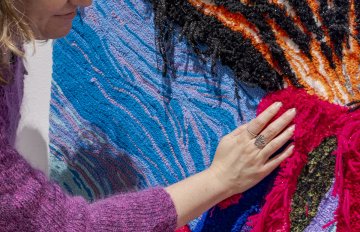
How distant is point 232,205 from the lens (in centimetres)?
95

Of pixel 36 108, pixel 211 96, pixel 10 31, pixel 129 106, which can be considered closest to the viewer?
pixel 10 31

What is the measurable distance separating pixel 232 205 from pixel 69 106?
406 mm

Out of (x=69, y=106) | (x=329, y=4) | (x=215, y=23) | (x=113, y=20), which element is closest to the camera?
(x=329, y=4)

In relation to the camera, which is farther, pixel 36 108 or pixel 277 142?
pixel 36 108

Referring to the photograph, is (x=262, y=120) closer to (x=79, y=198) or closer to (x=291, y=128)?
(x=291, y=128)

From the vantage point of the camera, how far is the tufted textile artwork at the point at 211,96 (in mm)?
833

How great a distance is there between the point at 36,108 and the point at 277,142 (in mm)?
587

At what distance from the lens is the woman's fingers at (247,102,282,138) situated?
0.86m

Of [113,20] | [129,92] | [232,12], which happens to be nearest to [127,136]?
[129,92]

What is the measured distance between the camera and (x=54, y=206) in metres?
0.77

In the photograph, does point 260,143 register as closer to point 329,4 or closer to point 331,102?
point 331,102

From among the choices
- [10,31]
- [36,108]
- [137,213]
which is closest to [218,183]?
[137,213]

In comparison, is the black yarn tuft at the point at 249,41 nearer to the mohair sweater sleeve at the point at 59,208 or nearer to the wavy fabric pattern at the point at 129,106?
the wavy fabric pattern at the point at 129,106

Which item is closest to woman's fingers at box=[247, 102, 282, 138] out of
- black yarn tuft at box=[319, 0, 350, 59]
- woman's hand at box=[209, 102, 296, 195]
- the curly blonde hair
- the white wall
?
woman's hand at box=[209, 102, 296, 195]
